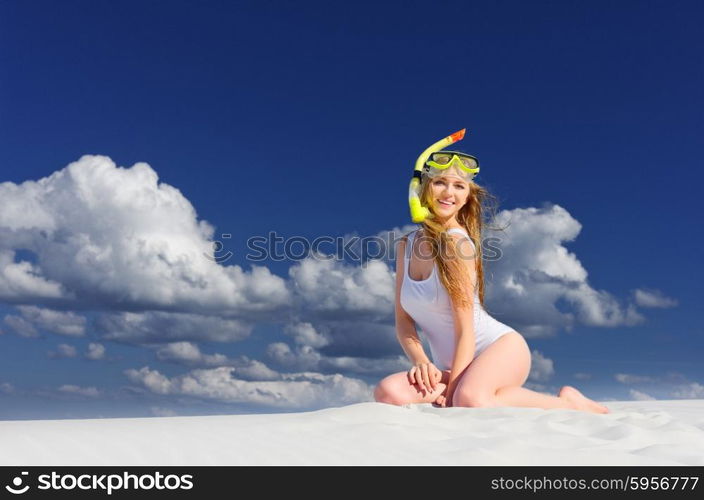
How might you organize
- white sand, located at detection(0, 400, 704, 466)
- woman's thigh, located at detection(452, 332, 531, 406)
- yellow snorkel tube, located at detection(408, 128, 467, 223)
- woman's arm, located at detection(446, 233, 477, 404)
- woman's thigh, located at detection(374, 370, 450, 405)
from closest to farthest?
white sand, located at detection(0, 400, 704, 466) < woman's thigh, located at detection(452, 332, 531, 406) < woman's thigh, located at detection(374, 370, 450, 405) < woman's arm, located at detection(446, 233, 477, 404) < yellow snorkel tube, located at detection(408, 128, 467, 223)

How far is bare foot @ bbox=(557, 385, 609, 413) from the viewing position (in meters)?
5.28

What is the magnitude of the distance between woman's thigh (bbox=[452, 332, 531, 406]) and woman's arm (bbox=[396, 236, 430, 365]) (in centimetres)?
56

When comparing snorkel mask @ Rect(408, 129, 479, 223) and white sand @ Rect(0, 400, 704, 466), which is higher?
snorkel mask @ Rect(408, 129, 479, 223)

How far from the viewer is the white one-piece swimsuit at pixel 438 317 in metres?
5.29

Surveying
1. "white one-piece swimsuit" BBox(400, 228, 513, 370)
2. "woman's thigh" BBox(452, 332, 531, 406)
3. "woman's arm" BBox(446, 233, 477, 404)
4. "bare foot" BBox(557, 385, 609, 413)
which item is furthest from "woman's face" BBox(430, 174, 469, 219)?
"bare foot" BBox(557, 385, 609, 413)

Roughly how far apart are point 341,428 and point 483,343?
82.8 inches

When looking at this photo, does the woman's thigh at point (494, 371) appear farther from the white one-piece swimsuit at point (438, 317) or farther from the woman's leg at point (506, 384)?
the white one-piece swimsuit at point (438, 317)

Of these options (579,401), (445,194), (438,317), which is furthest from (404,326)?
(579,401)

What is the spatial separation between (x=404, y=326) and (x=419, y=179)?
119cm

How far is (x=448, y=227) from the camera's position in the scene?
5570mm
